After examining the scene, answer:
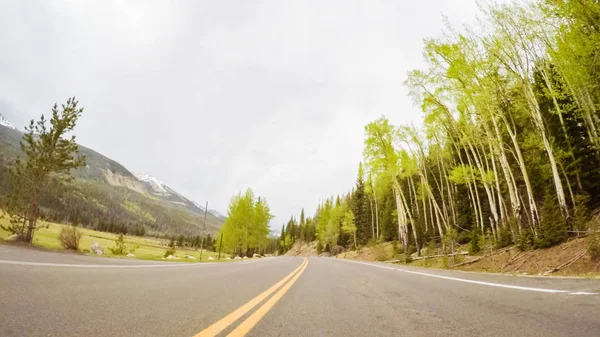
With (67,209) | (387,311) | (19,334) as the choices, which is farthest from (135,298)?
(67,209)

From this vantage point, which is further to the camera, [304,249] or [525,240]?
[304,249]

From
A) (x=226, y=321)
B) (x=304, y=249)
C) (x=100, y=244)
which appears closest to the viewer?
(x=226, y=321)

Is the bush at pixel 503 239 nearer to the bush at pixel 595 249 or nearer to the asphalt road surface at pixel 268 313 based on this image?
the bush at pixel 595 249

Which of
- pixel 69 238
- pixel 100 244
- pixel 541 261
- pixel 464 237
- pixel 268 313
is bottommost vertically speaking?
pixel 268 313

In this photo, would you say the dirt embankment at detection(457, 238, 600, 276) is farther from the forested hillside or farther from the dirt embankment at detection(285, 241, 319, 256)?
the dirt embankment at detection(285, 241, 319, 256)

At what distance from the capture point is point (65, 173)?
57.8 feet

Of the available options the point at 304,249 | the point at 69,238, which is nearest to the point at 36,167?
the point at 69,238

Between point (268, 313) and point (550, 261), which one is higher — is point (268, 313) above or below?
below

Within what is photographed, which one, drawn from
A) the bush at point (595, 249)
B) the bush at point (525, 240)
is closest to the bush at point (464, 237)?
the bush at point (525, 240)

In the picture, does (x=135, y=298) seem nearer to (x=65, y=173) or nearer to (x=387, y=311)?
(x=387, y=311)

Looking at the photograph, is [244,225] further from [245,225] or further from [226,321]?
[226,321]

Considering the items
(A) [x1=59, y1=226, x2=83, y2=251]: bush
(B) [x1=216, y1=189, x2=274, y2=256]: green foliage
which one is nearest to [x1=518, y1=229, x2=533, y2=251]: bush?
(A) [x1=59, y1=226, x2=83, y2=251]: bush

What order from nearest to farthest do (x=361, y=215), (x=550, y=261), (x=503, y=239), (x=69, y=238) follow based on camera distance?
(x=550, y=261)
(x=69, y=238)
(x=503, y=239)
(x=361, y=215)

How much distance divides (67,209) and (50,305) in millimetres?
191380
